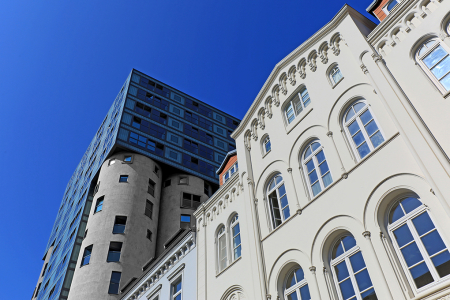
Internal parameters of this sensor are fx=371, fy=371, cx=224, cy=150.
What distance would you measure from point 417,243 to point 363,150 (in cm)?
382

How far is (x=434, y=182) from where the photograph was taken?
9594mm

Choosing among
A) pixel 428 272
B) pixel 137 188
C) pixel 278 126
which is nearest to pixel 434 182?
pixel 428 272

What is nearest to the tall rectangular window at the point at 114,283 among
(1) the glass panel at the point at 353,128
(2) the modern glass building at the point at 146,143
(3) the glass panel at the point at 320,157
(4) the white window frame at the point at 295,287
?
(2) the modern glass building at the point at 146,143

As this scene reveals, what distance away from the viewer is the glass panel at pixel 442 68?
1128cm

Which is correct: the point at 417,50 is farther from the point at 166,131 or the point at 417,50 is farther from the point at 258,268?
the point at 166,131

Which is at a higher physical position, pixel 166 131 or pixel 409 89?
pixel 166 131

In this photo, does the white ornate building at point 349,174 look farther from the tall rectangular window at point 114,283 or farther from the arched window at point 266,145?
the tall rectangular window at point 114,283

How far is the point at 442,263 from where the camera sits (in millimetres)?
9352

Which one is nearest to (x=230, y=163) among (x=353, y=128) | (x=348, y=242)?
(x=353, y=128)

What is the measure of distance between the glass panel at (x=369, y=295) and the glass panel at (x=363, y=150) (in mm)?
4459

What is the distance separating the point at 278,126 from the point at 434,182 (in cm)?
911

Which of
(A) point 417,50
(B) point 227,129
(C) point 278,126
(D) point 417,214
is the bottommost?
(D) point 417,214

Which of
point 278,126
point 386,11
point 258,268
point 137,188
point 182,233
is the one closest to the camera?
point 258,268

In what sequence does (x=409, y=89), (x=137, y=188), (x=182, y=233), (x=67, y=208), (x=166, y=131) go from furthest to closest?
(x=67, y=208)
(x=166, y=131)
(x=137, y=188)
(x=182, y=233)
(x=409, y=89)
